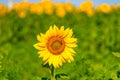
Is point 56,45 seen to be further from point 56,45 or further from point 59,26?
point 59,26

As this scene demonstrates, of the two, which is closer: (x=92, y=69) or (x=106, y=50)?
(x=92, y=69)

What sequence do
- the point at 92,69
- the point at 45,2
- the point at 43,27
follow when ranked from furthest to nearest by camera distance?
the point at 45,2
the point at 43,27
the point at 92,69

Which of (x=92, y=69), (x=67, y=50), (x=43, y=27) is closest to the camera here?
(x=67, y=50)

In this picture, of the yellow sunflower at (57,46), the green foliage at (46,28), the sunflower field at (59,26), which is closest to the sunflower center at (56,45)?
the yellow sunflower at (57,46)

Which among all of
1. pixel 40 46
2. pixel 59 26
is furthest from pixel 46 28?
pixel 40 46

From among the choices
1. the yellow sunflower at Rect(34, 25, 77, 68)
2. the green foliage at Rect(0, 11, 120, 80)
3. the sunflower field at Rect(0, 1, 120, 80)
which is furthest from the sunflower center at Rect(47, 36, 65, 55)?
the sunflower field at Rect(0, 1, 120, 80)

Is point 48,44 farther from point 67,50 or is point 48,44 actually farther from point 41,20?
point 41,20

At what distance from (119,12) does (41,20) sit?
1.99m

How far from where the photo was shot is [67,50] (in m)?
3.77

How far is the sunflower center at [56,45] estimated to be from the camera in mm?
3761

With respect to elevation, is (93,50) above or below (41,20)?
below

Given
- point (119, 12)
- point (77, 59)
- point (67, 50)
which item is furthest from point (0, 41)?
point (67, 50)

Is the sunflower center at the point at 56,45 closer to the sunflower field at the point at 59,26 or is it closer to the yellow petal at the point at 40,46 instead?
the yellow petal at the point at 40,46

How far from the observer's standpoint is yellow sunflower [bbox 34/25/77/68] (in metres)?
3.74
